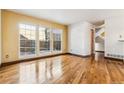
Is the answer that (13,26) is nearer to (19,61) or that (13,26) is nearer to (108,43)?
(19,61)

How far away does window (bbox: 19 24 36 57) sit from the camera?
5.21m

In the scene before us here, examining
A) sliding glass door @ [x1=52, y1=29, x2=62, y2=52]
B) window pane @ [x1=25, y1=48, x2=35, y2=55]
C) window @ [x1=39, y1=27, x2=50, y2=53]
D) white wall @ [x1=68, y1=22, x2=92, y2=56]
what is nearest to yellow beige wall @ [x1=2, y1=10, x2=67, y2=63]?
window pane @ [x1=25, y1=48, x2=35, y2=55]

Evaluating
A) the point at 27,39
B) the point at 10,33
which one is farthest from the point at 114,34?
the point at 10,33

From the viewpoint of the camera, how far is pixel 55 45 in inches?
287

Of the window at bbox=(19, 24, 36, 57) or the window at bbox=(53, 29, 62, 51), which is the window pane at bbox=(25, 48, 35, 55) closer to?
the window at bbox=(19, 24, 36, 57)

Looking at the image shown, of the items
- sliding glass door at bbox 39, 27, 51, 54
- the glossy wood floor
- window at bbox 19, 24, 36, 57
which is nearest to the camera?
the glossy wood floor

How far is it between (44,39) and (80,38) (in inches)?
87.6

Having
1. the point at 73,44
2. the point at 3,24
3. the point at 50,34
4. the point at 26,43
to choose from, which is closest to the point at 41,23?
the point at 50,34

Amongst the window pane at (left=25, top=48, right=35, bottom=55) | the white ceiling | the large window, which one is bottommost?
the window pane at (left=25, top=48, right=35, bottom=55)

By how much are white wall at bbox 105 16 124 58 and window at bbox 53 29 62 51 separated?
310 centimetres

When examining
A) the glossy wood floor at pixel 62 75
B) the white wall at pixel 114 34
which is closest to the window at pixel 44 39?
the glossy wood floor at pixel 62 75

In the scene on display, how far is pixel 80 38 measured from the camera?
22.3ft

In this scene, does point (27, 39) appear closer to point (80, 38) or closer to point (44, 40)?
point (44, 40)

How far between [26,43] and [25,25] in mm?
891
